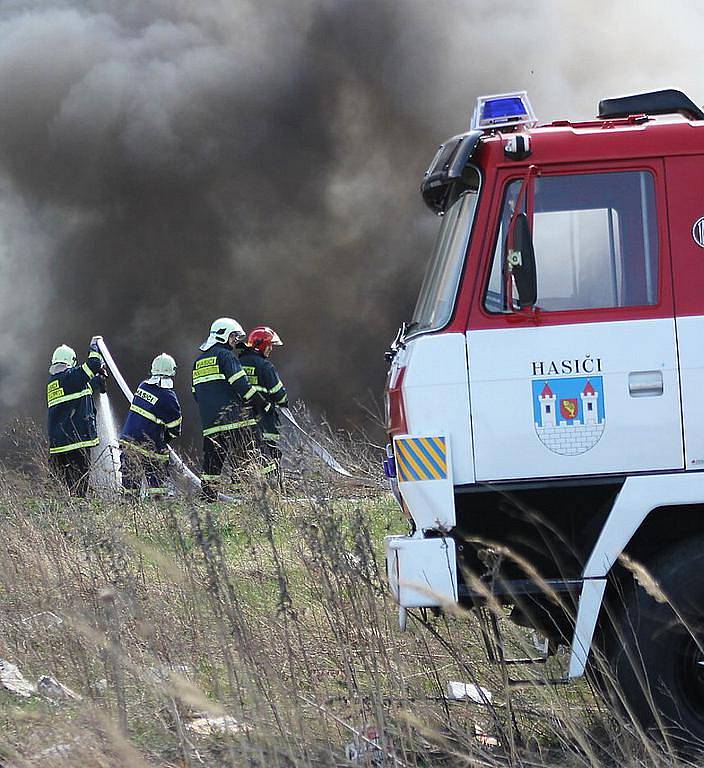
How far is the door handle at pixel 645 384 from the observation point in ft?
11.6

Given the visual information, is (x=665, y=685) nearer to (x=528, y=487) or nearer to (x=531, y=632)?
(x=528, y=487)

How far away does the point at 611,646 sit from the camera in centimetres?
356

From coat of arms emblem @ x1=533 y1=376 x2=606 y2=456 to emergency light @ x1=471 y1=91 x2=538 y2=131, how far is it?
91 centimetres

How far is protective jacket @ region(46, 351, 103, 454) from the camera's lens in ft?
34.0

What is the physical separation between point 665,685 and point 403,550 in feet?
2.93

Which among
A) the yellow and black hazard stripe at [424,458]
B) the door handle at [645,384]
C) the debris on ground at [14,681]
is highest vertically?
the door handle at [645,384]

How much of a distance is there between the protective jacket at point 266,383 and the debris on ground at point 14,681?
222 inches

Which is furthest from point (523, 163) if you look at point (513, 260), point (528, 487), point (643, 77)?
point (643, 77)

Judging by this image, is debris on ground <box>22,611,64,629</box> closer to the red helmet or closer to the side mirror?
the side mirror

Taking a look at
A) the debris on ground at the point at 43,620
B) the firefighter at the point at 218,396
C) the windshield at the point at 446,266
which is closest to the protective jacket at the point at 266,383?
the firefighter at the point at 218,396

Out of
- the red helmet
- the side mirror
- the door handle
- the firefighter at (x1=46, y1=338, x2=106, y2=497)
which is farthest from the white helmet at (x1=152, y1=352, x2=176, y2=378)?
the door handle

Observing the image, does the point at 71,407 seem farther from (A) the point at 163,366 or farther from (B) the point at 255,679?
(B) the point at 255,679

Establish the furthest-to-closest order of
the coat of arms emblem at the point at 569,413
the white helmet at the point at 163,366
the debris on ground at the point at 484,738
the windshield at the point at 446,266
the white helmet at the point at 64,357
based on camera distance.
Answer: the white helmet at the point at 64,357
the white helmet at the point at 163,366
the windshield at the point at 446,266
the coat of arms emblem at the point at 569,413
the debris on ground at the point at 484,738

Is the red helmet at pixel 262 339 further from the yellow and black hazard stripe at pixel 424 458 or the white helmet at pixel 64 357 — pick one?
the yellow and black hazard stripe at pixel 424 458
